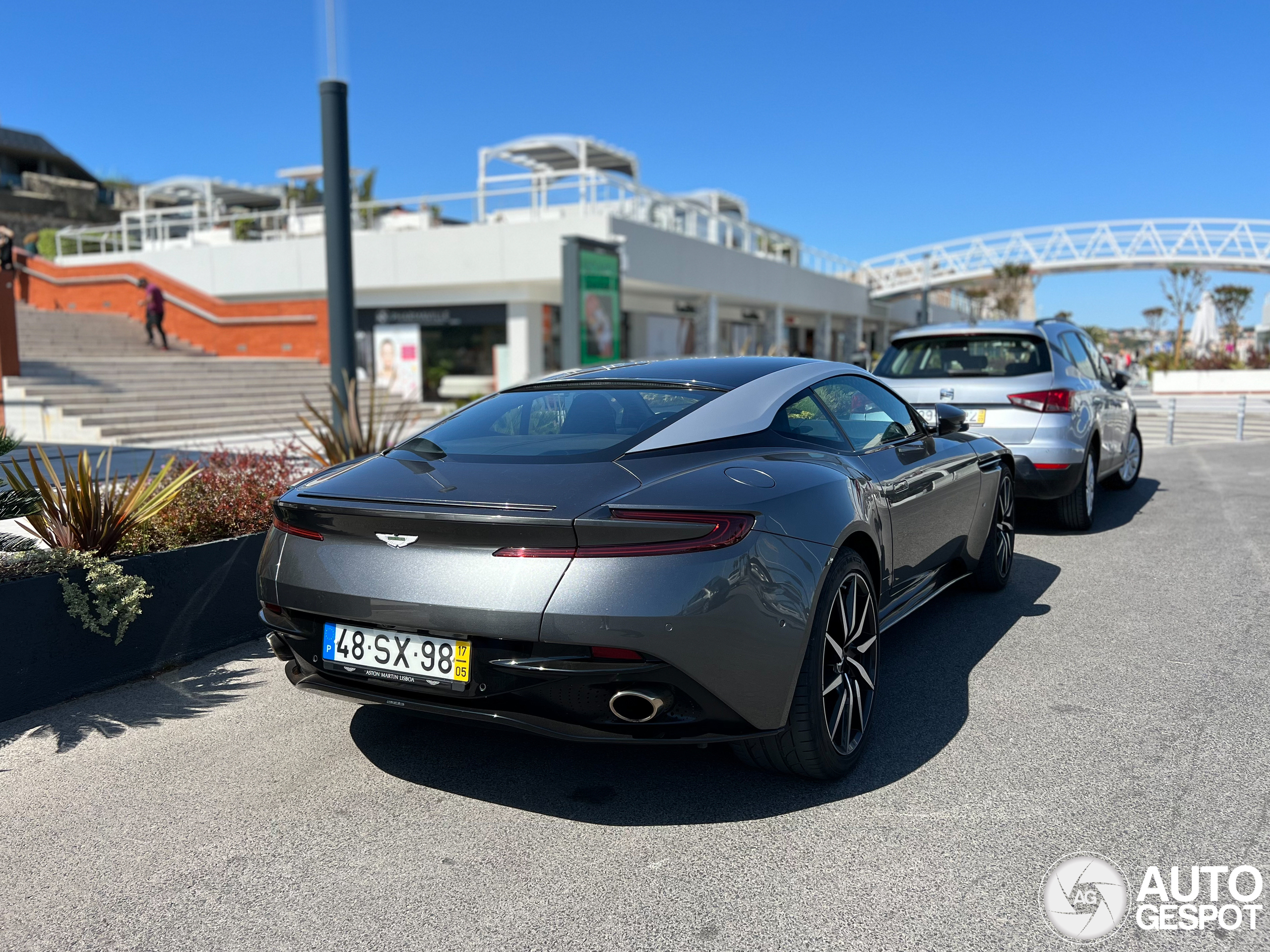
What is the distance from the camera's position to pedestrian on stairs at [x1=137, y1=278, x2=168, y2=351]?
76.8ft

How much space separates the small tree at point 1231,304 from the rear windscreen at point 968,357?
147 feet

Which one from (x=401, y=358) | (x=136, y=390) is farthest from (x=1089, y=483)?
(x=401, y=358)

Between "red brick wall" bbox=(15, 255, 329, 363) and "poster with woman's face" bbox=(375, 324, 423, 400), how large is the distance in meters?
1.51

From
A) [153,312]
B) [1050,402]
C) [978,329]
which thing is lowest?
[1050,402]

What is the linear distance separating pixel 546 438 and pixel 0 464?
2.72 m

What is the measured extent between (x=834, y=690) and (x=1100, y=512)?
6.62 meters

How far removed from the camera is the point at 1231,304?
153 ft

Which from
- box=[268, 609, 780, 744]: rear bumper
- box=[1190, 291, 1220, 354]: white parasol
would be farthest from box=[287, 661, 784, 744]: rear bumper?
box=[1190, 291, 1220, 354]: white parasol

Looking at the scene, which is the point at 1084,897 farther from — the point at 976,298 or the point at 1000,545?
the point at 976,298

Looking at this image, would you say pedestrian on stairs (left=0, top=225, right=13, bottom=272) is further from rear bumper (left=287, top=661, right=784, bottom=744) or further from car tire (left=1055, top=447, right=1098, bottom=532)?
rear bumper (left=287, top=661, right=784, bottom=744)

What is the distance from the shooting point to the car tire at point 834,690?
311cm

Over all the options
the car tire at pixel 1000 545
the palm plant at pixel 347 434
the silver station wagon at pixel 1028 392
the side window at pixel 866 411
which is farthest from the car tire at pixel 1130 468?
the palm plant at pixel 347 434

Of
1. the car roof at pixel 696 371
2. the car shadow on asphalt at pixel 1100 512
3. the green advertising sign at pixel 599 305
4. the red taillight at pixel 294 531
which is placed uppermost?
the green advertising sign at pixel 599 305

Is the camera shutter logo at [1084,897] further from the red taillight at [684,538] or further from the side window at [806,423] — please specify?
the side window at [806,423]
